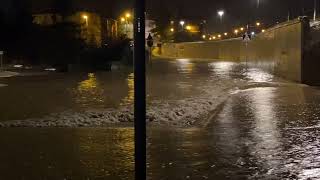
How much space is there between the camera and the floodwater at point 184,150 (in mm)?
8320

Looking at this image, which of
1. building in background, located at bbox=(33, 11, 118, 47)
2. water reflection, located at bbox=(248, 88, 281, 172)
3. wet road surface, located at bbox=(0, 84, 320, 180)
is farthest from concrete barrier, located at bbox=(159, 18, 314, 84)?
building in background, located at bbox=(33, 11, 118, 47)

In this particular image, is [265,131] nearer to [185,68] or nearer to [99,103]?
[99,103]

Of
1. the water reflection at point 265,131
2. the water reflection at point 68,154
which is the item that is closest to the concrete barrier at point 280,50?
the water reflection at point 265,131

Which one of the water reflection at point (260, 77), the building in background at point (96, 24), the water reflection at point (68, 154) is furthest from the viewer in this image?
the building in background at point (96, 24)

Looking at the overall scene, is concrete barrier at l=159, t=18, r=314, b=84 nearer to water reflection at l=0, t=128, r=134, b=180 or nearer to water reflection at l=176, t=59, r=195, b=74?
water reflection at l=176, t=59, r=195, b=74

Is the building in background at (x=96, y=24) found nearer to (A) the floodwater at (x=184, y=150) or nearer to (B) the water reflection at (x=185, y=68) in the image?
(B) the water reflection at (x=185, y=68)

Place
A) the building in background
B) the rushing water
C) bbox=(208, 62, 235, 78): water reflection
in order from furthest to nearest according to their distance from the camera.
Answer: the building in background, bbox=(208, 62, 235, 78): water reflection, the rushing water

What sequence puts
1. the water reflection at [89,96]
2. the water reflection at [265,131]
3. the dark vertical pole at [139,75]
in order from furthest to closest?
the water reflection at [89,96]
the water reflection at [265,131]
the dark vertical pole at [139,75]

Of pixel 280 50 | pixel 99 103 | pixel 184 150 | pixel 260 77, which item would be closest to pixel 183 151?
pixel 184 150

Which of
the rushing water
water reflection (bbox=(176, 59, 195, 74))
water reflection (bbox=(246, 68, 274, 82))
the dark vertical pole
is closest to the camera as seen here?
the dark vertical pole

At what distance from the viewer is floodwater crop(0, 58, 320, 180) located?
328 inches

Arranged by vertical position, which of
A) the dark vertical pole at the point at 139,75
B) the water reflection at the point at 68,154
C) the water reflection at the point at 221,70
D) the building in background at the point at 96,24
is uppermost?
the building in background at the point at 96,24

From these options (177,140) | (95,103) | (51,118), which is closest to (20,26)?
(95,103)

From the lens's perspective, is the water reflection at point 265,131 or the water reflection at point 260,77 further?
the water reflection at point 260,77
